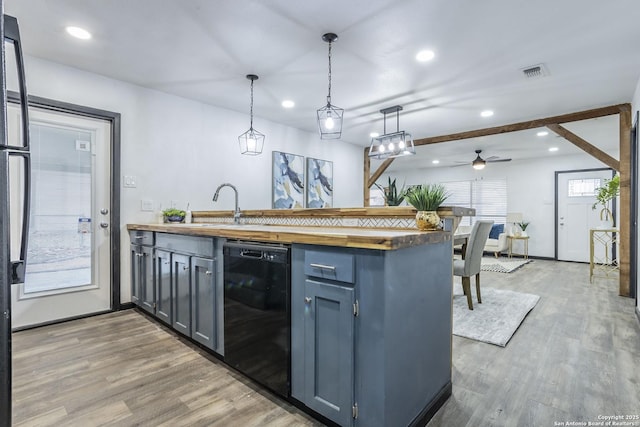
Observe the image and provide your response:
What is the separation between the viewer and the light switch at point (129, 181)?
330cm

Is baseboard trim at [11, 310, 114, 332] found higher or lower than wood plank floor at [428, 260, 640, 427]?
higher

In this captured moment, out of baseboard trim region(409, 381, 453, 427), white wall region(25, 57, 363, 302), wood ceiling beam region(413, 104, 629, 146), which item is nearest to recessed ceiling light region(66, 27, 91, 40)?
white wall region(25, 57, 363, 302)

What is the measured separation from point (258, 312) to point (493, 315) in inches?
96.9

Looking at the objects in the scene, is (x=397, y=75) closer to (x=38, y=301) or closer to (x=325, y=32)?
(x=325, y=32)

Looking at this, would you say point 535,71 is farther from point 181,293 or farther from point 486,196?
point 486,196

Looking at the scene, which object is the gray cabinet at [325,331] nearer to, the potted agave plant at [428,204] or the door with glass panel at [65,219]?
the potted agave plant at [428,204]

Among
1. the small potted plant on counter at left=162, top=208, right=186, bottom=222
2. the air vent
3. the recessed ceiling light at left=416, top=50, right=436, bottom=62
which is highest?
the recessed ceiling light at left=416, top=50, right=436, bottom=62

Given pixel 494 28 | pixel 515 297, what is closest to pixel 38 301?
pixel 494 28

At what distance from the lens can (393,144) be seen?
422cm

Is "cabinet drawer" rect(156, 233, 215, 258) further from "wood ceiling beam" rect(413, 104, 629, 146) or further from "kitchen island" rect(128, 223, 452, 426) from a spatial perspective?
"wood ceiling beam" rect(413, 104, 629, 146)

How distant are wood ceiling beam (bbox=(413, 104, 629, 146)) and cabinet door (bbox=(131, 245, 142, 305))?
16.0 feet

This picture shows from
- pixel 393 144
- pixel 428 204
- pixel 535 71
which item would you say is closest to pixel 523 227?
pixel 393 144

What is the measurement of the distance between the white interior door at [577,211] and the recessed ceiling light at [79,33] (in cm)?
840

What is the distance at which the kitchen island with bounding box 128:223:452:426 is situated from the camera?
1264 millimetres
